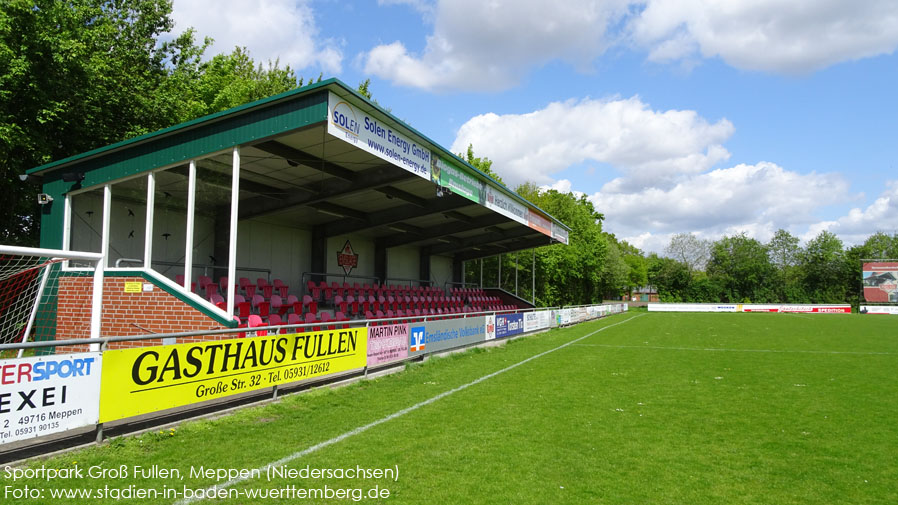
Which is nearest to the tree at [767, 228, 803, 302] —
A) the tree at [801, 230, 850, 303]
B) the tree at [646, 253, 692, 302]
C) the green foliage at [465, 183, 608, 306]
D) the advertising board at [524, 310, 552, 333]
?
the tree at [801, 230, 850, 303]

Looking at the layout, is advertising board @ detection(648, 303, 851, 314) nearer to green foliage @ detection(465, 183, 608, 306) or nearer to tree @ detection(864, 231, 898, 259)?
green foliage @ detection(465, 183, 608, 306)

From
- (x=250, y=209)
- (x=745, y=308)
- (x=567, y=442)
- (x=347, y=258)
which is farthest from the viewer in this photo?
(x=745, y=308)

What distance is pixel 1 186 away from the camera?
54.8ft

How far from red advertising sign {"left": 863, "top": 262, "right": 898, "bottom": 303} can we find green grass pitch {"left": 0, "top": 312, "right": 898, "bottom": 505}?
179 feet

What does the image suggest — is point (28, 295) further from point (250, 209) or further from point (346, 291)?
point (346, 291)

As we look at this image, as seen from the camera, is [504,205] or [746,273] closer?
[504,205]

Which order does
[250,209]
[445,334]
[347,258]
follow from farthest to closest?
[347,258] → [250,209] → [445,334]

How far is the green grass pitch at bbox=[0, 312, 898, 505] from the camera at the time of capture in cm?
464

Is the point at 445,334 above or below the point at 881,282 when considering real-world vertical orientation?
below

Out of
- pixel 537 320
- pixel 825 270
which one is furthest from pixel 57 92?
pixel 825 270

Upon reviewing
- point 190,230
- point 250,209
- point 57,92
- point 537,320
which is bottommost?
point 537,320

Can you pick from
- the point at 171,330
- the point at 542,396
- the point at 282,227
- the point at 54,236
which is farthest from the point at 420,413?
the point at 282,227

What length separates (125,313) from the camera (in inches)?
432

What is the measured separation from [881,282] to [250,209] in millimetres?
63213
